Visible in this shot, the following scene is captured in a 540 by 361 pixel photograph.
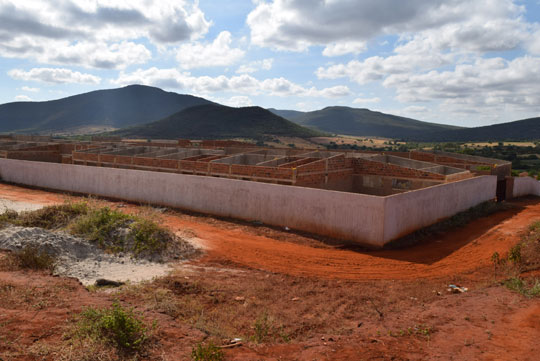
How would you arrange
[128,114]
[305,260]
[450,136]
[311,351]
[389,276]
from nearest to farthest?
[311,351], [389,276], [305,260], [450,136], [128,114]

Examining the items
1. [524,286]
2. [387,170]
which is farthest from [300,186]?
[524,286]

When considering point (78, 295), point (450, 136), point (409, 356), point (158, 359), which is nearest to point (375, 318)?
point (409, 356)

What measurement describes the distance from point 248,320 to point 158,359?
1947 mm

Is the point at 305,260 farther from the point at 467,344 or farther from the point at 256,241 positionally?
the point at 467,344

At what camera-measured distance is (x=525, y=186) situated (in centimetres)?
2442

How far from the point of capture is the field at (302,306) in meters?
5.30

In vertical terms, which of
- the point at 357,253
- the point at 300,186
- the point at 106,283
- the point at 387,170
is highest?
the point at 387,170

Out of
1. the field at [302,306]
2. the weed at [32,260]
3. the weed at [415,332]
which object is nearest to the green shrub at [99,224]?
the weed at [32,260]

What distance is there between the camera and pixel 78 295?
23.0ft

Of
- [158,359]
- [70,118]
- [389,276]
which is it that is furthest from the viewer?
[70,118]

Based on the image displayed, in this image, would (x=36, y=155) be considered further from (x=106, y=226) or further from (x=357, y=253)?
(x=357, y=253)

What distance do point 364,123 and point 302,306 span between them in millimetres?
169750

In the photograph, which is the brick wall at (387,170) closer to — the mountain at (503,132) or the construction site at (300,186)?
the construction site at (300,186)

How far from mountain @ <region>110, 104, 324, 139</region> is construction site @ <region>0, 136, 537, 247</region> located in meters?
67.9
